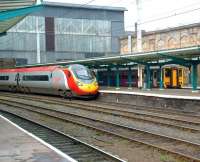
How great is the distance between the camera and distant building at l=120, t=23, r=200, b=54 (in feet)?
162

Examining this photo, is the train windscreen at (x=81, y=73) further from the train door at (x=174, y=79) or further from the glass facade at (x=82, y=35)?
the glass facade at (x=82, y=35)

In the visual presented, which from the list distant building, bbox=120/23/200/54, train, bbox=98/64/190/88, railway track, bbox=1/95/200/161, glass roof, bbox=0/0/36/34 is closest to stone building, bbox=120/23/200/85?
distant building, bbox=120/23/200/54

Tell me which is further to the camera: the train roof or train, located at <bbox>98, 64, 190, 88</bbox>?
train, located at <bbox>98, 64, 190, 88</bbox>

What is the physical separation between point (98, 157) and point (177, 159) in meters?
1.82

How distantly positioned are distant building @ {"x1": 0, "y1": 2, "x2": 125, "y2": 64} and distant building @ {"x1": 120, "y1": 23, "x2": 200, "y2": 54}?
13.0 m

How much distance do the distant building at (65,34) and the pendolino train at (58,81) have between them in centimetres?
2468

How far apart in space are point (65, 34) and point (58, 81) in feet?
129

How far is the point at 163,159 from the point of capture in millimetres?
10242

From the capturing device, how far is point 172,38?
175 ft

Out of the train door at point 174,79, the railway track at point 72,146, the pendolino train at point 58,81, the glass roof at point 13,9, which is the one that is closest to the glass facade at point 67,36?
the pendolino train at point 58,81

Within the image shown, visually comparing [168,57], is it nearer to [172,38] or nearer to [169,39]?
[172,38]

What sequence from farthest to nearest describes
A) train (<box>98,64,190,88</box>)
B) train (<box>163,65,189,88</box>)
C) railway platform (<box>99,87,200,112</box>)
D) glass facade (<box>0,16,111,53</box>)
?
glass facade (<box>0,16,111,53</box>) → train (<box>163,65,189,88</box>) → train (<box>98,64,190,88</box>) → railway platform (<box>99,87,200,112</box>)

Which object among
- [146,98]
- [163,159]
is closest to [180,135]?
[163,159]

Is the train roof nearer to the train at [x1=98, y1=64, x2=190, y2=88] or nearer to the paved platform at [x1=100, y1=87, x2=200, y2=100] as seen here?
the paved platform at [x1=100, y1=87, x2=200, y2=100]
